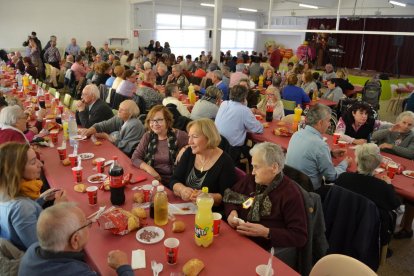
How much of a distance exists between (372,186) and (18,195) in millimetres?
2444

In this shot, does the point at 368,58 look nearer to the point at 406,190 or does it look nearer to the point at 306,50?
the point at 306,50

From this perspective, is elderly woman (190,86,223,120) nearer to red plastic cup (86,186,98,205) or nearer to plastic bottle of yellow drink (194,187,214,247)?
red plastic cup (86,186,98,205)

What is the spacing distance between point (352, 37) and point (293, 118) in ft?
48.6

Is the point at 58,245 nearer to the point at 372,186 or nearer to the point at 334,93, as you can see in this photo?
the point at 372,186

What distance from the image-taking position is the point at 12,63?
9.76m

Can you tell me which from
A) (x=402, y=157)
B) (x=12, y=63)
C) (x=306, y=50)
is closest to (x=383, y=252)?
(x=402, y=157)

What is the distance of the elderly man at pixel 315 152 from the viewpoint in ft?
9.56

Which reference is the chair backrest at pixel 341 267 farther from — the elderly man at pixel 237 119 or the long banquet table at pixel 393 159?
the elderly man at pixel 237 119

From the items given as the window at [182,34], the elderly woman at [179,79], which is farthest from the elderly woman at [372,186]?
the window at [182,34]

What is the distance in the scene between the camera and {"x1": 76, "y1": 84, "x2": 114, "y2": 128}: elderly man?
4305mm

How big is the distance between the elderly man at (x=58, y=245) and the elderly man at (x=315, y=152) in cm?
196

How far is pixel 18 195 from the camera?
1902mm

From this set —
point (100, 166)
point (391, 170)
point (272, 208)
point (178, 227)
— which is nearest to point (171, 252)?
point (178, 227)

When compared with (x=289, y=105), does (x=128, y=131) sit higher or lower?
lower
